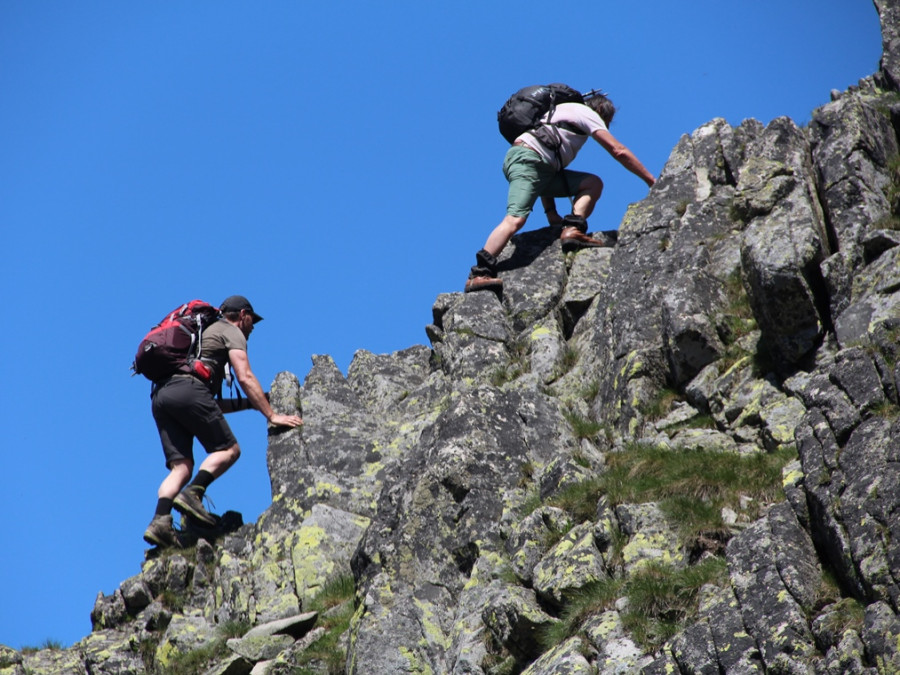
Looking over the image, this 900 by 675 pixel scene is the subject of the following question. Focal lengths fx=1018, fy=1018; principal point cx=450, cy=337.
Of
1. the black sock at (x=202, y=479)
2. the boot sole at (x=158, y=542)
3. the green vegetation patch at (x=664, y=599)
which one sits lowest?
the green vegetation patch at (x=664, y=599)

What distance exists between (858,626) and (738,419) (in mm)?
4588

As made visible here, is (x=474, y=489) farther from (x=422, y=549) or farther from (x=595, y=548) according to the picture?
(x=595, y=548)

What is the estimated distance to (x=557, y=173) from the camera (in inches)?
825

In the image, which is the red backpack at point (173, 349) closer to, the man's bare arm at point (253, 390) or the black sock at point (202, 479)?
the man's bare arm at point (253, 390)

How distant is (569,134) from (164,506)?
34.6ft

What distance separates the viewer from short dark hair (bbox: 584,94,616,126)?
2117 cm

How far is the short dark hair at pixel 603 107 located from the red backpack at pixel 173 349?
359 inches

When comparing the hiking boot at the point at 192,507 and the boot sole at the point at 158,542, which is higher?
the hiking boot at the point at 192,507

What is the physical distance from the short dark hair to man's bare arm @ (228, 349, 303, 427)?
29.0 ft

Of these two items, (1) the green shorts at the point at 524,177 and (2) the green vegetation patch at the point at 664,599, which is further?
(1) the green shorts at the point at 524,177

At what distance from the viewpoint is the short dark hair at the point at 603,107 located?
69.5 feet

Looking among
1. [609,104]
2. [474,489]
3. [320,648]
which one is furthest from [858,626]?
[609,104]

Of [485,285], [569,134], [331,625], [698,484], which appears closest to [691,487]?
[698,484]

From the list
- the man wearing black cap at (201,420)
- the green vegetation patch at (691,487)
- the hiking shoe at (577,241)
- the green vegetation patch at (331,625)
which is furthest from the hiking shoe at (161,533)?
the hiking shoe at (577,241)
